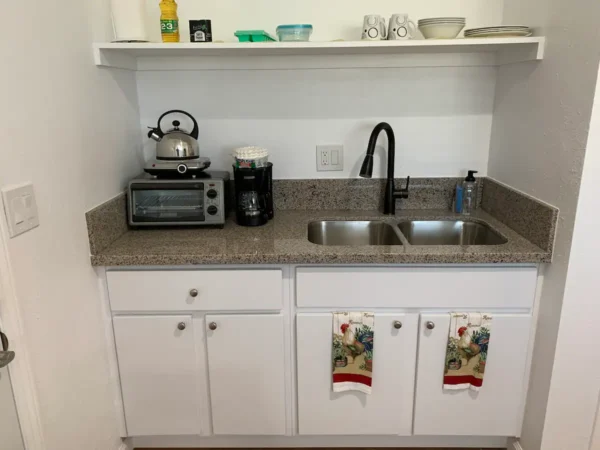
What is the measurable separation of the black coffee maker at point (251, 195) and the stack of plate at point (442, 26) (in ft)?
2.49

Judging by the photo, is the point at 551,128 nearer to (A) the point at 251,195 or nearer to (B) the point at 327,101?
(B) the point at 327,101

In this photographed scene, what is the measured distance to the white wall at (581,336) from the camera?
131cm

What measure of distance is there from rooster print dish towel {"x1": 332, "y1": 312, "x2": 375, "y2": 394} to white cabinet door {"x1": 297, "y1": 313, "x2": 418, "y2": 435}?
0.03 metres

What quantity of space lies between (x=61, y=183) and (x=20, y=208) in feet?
0.74

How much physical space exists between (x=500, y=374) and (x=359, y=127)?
1118mm

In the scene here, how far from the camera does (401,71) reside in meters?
1.91

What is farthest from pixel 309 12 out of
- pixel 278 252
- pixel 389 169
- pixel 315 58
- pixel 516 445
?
pixel 516 445

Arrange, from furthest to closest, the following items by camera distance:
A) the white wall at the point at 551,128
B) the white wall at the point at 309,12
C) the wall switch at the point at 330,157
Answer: the wall switch at the point at 330,157, the white wall at the point at 309,12, the white wall at the point at 551,128

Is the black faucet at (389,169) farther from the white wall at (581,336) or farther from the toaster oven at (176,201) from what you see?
the white wall at (581,336)

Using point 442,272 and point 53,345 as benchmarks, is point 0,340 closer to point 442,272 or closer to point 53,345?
point 53,345

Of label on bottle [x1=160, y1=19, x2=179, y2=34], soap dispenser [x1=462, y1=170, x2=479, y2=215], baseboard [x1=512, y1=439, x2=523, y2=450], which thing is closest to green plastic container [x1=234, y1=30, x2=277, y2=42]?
label on bottle [x1=160, y1=19, x2=179, y2=34]

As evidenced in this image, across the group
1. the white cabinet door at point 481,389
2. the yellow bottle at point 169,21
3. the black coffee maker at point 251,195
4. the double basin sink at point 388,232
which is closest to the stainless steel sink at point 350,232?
the double basin sink at point 388,232

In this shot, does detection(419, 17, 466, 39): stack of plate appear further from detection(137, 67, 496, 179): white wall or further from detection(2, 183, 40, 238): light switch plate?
detection(2, 183, 40, 238): light switch plate

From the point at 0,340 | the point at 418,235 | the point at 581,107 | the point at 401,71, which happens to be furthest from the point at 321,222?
the point at 0,340
